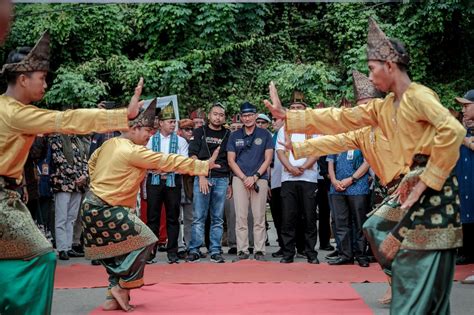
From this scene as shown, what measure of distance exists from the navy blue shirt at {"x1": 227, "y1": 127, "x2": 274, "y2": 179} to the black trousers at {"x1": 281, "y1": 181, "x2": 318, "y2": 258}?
466 mm

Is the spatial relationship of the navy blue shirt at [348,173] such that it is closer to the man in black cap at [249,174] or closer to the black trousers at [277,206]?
the man in black cap at [249,174]

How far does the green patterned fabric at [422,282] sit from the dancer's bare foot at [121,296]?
9.78ft

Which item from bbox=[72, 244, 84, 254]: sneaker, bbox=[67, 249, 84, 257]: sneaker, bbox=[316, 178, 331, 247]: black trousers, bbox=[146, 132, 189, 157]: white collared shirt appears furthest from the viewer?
bbox=[316, 178, 331, 247]: black trousers

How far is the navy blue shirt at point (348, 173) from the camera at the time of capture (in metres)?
9.25

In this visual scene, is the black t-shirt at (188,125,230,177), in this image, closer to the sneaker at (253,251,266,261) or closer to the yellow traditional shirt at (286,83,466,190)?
the sneaker at (253,251,266,261)

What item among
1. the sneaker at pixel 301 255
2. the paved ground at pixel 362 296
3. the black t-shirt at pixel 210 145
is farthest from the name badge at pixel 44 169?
the sneaker at pixel 301 255

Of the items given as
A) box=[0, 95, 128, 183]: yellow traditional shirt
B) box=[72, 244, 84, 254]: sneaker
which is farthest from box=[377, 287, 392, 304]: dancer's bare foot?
box=[72, 244, 84, 254]: sneaker

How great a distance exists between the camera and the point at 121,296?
6.59 meters

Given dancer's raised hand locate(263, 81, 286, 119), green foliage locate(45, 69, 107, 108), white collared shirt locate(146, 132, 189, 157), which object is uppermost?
green foliage locate(45, 69, 107, 108)

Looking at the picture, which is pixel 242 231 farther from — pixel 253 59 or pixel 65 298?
pixel 253 59

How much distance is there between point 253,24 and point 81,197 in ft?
32.6

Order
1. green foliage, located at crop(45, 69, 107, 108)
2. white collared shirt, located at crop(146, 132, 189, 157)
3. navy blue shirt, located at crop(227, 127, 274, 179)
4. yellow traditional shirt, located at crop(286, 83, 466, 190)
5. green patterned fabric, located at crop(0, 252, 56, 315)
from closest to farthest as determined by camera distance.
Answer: yellow traditional shirt, located at crop(286, 83, 466, 190)
green patterned fabric, located at crop(0, 252, 56, 315)
navy blue shirt, located at crop(227, 127, 274, 179)
white collared shirt, located at crop(146, 132, 189, 157)
green foliage, located at crop(45, 69, 107, 108)

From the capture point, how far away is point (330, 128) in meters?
4.83

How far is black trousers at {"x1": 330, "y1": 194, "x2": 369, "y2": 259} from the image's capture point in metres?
9.23
